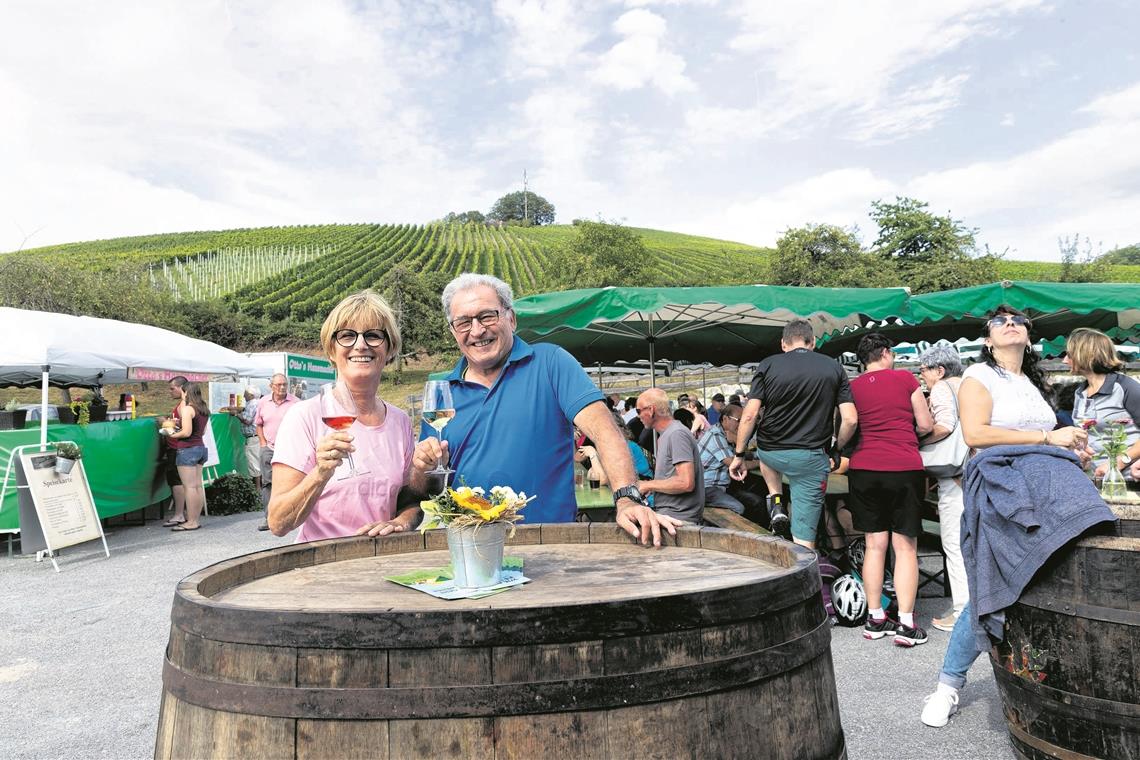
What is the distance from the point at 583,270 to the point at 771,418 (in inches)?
1844

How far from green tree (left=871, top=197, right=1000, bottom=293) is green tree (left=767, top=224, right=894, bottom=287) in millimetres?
1937

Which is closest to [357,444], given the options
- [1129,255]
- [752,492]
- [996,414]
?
[996,414]

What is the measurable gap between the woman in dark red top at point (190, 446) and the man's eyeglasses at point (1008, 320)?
358 inches

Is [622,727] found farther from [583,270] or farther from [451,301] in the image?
[583,270]

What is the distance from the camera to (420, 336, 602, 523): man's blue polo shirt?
234 cm

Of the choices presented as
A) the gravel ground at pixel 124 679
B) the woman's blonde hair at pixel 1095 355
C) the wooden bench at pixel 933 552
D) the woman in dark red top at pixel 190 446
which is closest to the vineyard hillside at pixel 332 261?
the woman in dark red top at pixel 190 446

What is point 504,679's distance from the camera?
1.26m

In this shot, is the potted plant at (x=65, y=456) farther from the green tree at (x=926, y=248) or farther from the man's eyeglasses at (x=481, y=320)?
the green tree at (x=926, y=248)

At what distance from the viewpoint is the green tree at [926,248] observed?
47.1m

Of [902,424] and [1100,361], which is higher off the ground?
[1100,361]

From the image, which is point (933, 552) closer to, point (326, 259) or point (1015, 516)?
point (1015, 516)

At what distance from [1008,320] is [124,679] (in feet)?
16.4

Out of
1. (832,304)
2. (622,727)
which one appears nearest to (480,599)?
(622,727)

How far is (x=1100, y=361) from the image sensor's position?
4199mm
